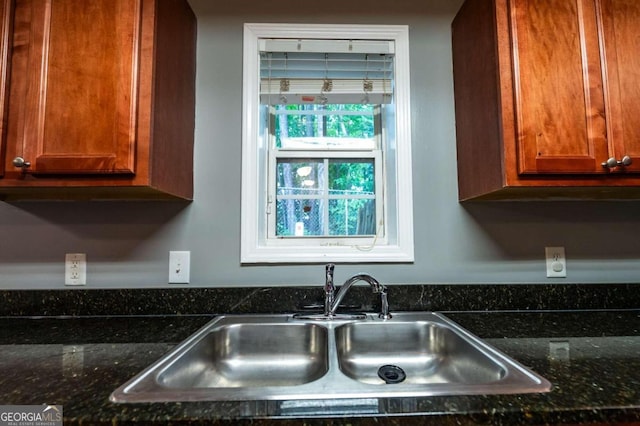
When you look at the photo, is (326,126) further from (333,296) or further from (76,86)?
(76,86)

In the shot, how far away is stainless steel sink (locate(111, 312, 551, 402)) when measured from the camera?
83cm

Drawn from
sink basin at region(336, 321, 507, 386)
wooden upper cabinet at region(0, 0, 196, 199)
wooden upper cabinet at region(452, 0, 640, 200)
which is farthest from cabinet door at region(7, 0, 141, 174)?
wooden upper cabinet at region(452, 0, 640, 200)

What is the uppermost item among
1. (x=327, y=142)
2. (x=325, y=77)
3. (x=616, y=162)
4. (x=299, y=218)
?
(x=325, y=77)

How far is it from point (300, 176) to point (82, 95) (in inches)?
31.3

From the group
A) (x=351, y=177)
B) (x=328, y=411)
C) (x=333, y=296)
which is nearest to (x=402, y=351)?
(x=333, y=296)

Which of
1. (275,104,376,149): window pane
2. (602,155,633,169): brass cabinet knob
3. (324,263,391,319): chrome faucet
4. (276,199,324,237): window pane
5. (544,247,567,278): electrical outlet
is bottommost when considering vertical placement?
(324,263,391,319): chrome faucet

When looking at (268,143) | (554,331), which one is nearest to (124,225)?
(268,143)

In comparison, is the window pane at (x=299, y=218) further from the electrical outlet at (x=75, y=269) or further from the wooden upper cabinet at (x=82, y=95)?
the electrical outlet at (x=75, y=269)

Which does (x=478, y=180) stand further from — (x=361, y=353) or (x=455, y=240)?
(x=361, y=353)

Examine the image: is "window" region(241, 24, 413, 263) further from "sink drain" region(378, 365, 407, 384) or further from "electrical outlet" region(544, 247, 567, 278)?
"electrical outlet" region(544, 247, 567, 278)

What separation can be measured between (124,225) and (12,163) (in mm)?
380

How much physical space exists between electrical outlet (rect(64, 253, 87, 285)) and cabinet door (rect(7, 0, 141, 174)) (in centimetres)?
42

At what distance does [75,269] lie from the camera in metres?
1.17

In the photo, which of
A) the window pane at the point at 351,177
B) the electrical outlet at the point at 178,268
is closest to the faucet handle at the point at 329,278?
the window pane at the point at 351,177
